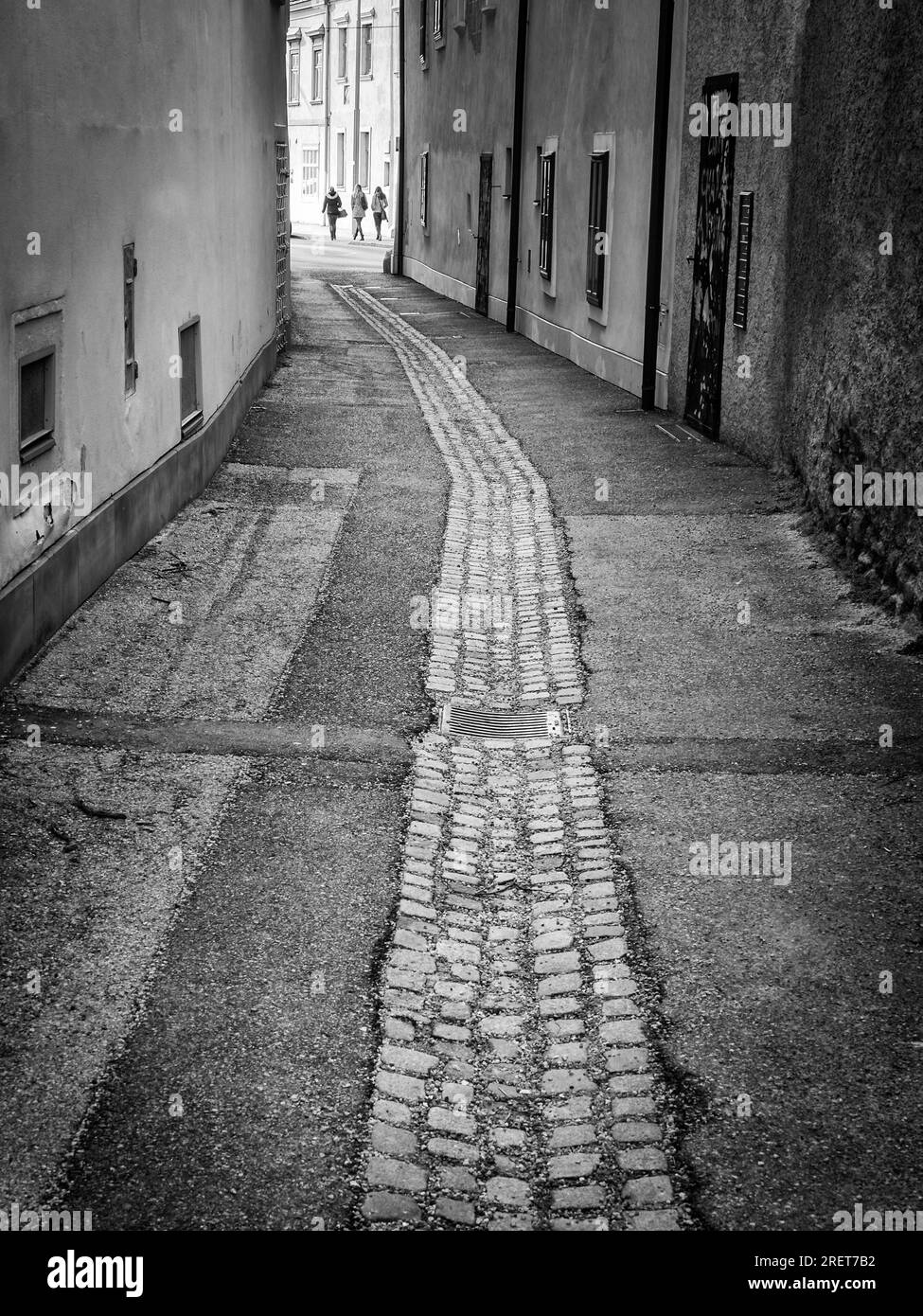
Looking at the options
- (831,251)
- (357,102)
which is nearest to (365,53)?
(357,102)

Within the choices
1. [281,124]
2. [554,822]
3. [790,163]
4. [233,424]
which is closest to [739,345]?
[790,163]

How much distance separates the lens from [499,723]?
7711mm

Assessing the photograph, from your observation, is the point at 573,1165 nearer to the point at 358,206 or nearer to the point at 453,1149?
the point at 453,1149

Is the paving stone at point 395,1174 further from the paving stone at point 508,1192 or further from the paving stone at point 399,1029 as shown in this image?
the paving stone at point 399,1029

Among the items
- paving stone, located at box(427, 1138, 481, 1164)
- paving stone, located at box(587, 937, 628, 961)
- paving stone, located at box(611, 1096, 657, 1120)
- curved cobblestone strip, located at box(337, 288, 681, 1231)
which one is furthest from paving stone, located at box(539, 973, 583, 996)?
paving stone, located at box(427, 1138, 481, 1164)

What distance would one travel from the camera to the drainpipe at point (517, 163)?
23.9 metres

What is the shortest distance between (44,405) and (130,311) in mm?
2076

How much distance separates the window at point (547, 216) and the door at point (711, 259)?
7.73m

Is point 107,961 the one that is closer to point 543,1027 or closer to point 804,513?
point 543,1027

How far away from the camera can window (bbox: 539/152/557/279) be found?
2233 centimetres

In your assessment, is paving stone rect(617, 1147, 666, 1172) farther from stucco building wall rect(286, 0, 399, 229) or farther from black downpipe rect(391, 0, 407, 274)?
stucco building wall rect(286, 0, 399, 229)

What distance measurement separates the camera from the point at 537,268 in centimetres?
2369

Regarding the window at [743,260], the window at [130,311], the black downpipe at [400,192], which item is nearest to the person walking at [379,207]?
the black downpipe at [400,192]
